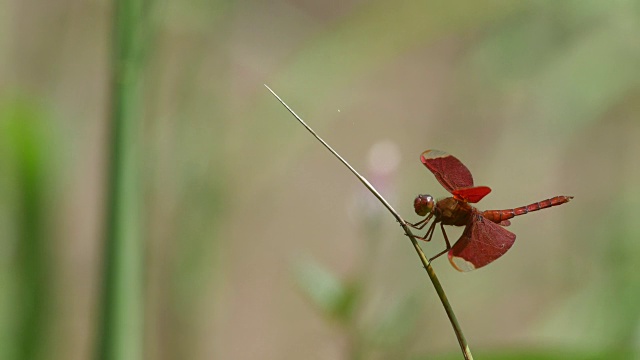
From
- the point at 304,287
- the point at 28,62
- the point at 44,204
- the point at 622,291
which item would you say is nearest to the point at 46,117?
the point at 44,204

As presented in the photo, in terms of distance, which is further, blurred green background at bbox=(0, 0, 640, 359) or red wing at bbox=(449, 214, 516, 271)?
blurred green background at bbox=(0, 0, 640, 359)

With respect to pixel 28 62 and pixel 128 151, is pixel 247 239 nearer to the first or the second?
pixel 28 62

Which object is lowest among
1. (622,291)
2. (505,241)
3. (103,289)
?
(622,291)

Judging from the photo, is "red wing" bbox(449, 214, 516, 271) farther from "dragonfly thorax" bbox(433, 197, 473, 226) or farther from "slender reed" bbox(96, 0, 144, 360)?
"slender reed" bbox(96, 0, 144, 360)

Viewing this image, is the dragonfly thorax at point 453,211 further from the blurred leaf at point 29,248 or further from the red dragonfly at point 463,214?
the blurred leaf at point 29,248

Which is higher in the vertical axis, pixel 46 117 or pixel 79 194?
pixel 79 194

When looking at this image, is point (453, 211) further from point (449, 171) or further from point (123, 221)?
point (123, 221)

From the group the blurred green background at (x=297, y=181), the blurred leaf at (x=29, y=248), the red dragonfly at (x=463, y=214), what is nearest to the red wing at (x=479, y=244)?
the red dragonfly at (x=463, y=214)

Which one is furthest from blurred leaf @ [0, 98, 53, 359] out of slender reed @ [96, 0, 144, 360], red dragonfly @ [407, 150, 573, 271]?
red dragonfly @ [407, 150, 573, 271]
